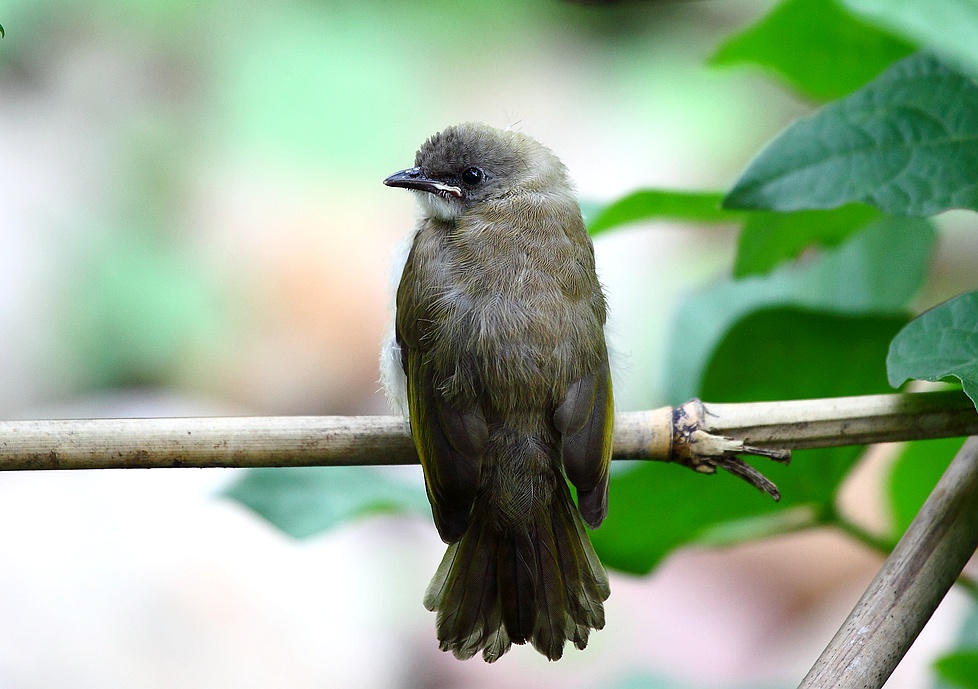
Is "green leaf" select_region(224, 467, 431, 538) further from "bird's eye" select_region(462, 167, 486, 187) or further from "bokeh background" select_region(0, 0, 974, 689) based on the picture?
"bokeh background" select_region(0, 0, 974, 689)

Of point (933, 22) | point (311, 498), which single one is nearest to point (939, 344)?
point (933, 22)

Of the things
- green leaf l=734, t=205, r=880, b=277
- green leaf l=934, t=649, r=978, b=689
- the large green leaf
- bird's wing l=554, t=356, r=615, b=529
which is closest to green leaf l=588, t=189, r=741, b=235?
green leaf l=734, t=205, r=880, b=277

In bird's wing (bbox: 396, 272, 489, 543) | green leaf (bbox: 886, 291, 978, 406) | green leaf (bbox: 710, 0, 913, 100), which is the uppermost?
green leaf (bbox: 710, 0, 913, 100)

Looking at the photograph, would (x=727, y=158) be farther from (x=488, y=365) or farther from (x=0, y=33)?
(x=0, y=33)

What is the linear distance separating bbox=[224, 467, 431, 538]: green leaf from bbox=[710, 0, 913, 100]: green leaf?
43.9 inches

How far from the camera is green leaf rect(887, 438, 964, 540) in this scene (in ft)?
7.52

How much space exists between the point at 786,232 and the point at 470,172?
74 cm

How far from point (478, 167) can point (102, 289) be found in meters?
3.03

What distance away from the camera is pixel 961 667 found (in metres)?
2.15

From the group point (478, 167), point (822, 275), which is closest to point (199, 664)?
point (478, 167)

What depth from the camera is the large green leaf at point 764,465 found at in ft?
6.98

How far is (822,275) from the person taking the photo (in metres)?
2.54

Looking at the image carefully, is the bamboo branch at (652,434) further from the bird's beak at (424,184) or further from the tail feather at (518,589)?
the bird's beak at (424,184)

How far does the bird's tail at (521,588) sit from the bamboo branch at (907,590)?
0.55 m
